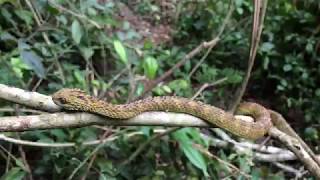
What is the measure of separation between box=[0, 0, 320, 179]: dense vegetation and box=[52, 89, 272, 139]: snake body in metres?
0.40

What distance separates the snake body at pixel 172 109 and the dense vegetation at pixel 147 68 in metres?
0.40

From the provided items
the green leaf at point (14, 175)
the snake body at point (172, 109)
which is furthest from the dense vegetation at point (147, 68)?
the snake body at point (172, 109)

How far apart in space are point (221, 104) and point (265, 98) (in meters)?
0.56

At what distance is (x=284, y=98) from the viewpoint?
201 inches

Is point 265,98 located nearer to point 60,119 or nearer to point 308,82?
point 308,82

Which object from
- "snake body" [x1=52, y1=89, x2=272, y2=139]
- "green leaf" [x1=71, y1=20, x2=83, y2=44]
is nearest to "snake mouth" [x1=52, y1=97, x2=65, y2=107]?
"snake body" [x1=52, y1=89, x2=272, y2=139]

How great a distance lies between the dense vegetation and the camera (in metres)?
3.17

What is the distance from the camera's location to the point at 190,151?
118 inches

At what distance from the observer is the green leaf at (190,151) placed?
2955mm

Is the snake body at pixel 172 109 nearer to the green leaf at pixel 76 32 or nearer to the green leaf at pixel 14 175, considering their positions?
the green leaf at pixel 14 175

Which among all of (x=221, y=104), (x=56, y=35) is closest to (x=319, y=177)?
(x=56, y=35)

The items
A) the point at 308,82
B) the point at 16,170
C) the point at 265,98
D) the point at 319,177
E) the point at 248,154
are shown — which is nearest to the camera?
the point at 319,177

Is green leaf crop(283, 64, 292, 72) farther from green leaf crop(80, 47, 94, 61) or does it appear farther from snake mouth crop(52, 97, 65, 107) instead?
snake mouth crop(52, 97, 65, 107)

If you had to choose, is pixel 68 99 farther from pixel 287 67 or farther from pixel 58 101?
pixel 287 67
